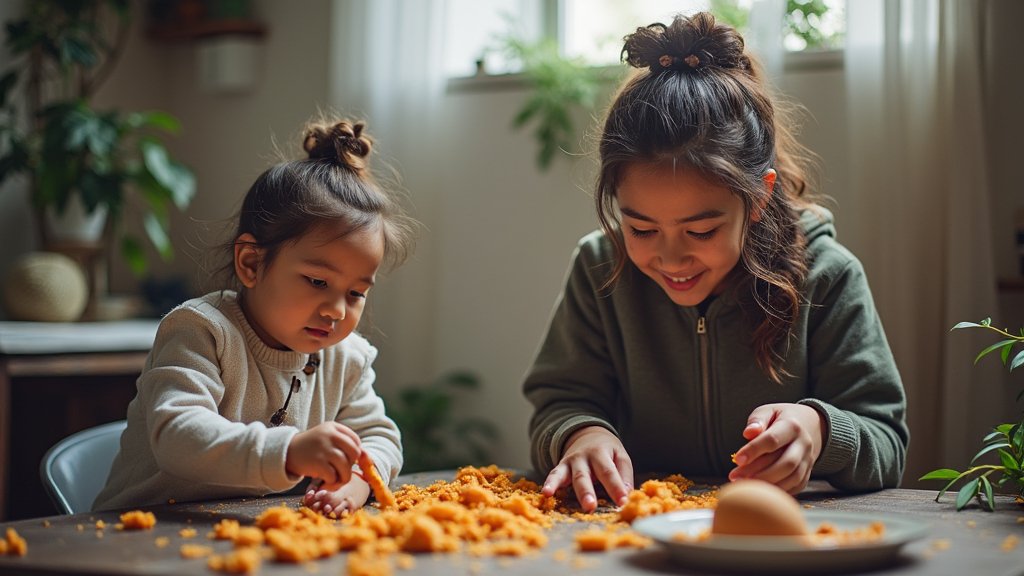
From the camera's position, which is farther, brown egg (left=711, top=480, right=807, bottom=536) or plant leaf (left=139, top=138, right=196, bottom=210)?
plant leaf (left=139, top=138, right=196, bottom=210)

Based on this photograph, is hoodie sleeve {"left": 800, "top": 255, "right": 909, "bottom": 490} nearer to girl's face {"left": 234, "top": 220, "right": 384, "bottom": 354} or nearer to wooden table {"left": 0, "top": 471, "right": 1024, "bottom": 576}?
wooden table {"left": 0, "top": 471, "right": 1024, "bottom": 576}

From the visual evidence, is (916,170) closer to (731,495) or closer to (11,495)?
(731,495)

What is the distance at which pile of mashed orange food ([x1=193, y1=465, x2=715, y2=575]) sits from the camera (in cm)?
90

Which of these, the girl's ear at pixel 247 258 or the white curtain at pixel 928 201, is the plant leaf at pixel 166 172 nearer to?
the girl's ear at pixel 247 258

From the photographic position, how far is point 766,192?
1.47 metres

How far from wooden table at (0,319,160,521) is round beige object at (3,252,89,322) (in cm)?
12

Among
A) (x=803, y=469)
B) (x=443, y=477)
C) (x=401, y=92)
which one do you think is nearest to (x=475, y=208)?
(x=401, y=92)

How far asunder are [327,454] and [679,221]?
560 mm

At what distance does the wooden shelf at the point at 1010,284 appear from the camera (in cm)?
224

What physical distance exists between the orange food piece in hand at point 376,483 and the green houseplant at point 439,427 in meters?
1.74

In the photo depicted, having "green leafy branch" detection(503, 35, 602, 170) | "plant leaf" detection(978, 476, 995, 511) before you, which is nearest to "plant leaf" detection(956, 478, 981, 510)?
"plant leaf" detection(978, 476, 995, 511)

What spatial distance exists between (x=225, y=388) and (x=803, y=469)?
0.72 metres

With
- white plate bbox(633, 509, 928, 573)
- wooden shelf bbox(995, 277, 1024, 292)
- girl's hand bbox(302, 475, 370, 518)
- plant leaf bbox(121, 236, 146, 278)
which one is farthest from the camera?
plant leaf bbox(121, 236, 146, 278)

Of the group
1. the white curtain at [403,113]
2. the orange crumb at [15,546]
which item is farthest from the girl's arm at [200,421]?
the white curtain at [403,113]
